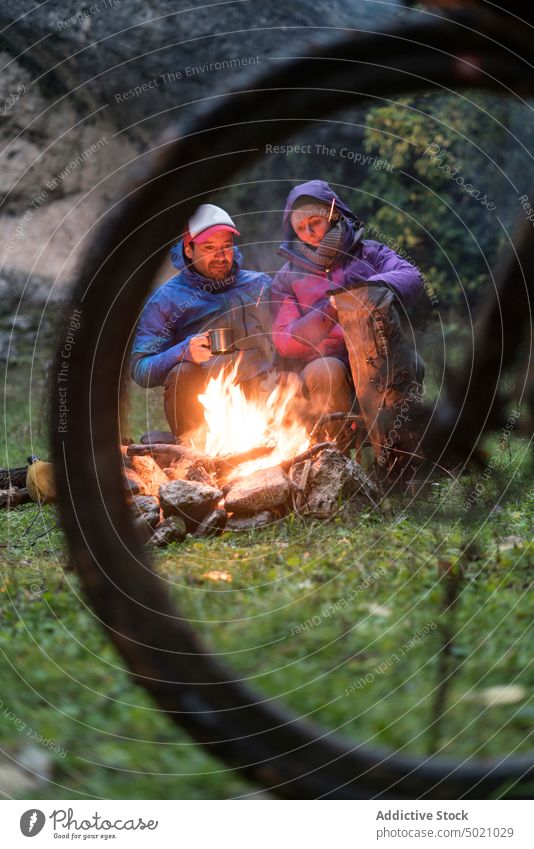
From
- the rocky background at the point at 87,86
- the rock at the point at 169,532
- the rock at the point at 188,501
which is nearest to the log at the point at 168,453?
the rock at the point at 188,501

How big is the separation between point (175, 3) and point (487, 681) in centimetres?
636

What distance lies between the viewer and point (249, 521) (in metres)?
3.67

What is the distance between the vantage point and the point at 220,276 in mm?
4406

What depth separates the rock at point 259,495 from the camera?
145 inches

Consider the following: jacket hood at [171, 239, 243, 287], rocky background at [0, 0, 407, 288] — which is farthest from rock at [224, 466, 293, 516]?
rocky background at [0, 0, 407, 288]

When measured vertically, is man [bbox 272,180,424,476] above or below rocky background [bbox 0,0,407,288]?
below

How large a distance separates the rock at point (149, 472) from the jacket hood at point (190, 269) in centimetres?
87

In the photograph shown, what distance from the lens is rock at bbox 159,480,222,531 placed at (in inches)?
143

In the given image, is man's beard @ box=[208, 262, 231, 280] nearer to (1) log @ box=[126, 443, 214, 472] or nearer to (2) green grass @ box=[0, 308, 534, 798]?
(1) log @ box=[126, 443, 214, 472]

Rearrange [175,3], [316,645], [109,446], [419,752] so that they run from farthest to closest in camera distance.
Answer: [175,3] < [316,645] < [419,752] < [109,446]

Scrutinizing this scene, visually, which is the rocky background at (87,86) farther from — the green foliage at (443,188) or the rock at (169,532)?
the rock at (169,532)

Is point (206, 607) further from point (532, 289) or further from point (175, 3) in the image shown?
point (175, 3)

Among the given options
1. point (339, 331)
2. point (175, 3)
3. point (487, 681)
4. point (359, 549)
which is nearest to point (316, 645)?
point (487, 681)

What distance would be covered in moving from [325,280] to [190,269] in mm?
610
